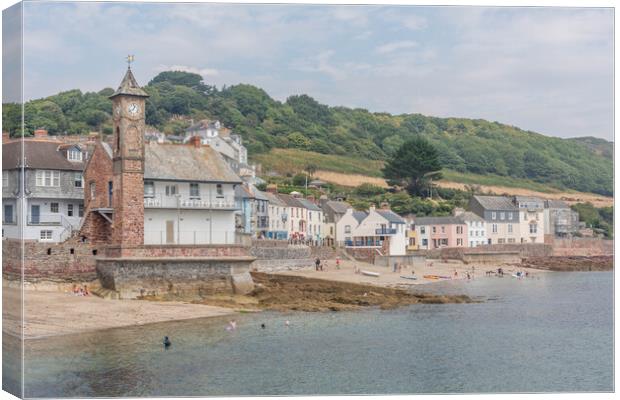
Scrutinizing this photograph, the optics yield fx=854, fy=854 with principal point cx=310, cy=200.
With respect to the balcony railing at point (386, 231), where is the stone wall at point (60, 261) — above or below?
below

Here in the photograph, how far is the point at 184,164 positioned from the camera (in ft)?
A: 133

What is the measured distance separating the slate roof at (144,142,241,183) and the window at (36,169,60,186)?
425 centimetres

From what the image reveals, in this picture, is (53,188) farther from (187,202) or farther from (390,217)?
(390,217)

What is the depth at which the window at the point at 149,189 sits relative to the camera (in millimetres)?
38844

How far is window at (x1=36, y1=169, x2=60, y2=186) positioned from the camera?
128ft

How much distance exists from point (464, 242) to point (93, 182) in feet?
162

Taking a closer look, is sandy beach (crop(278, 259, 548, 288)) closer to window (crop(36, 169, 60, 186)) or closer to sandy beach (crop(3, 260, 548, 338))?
sandy beach (crop(3, 260, 548, 338))

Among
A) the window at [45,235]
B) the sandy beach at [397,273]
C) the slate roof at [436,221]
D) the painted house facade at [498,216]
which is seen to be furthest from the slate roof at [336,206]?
the window at [45,235]

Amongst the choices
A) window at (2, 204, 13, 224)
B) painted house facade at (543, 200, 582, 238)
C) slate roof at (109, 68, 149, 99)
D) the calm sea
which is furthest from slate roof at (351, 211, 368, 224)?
window at (2, 204, 13, 224)

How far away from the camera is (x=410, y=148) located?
3378 inches

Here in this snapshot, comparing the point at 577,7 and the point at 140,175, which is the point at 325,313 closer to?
the point at 140,175

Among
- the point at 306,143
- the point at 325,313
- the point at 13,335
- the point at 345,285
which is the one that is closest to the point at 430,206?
the point at 306,143

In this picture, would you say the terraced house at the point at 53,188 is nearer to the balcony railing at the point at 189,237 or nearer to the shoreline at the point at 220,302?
the balcony railing at the point at 189,237

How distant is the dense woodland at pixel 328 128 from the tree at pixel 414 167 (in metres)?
7.59
